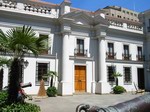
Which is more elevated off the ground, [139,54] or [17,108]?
[139,54]

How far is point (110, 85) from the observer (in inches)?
909

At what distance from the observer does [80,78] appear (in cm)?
2156

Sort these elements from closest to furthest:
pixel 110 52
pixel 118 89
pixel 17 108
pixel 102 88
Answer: pixel 17 108 → pixel 102 88 → pixel 118 89 → pixel 110 52

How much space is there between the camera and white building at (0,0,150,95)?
1912cm

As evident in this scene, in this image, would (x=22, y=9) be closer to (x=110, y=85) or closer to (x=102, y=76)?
(x=102, y=76)

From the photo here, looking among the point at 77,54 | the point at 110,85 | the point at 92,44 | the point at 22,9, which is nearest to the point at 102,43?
the point at 92,44

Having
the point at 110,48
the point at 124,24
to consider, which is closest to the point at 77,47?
the point at 110,48

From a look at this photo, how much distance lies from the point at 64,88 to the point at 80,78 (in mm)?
2734

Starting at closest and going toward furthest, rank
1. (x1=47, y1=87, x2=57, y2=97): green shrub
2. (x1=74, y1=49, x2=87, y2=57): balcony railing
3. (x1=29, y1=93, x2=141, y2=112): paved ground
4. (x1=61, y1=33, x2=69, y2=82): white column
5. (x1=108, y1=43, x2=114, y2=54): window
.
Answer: (x1=29, y1=93, x2=141, y2=112): paved ground → (x1=47, y1=87, x2=57, y2=97): green shrub → (x1=61, y1=33, x2=69, y2=82): white column → (x1=74, y1=49, x2=87, y2=57): balcony railing → (x1=108, y1=43, x2=114, y2=54): window

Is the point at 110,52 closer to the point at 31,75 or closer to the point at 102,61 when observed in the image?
the point at 102,61

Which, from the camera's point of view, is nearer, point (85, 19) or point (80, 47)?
point (80, 47)

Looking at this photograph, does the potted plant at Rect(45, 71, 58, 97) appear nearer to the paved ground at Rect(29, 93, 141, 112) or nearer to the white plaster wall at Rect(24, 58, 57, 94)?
the white plaster wall at Rect(24, 58, 57, 94)

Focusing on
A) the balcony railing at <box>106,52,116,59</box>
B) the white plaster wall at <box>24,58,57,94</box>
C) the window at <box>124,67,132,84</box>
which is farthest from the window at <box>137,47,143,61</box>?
the white plaster wall at <box>24,58,57,94</box>

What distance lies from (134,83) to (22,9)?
613 inches
